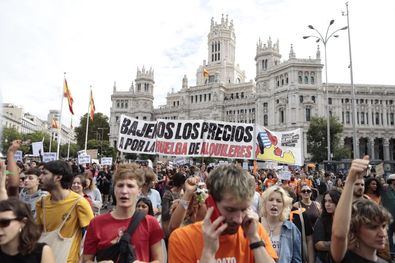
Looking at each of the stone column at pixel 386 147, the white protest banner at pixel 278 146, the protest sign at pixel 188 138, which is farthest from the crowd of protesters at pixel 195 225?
the stone column at pixel 386 147

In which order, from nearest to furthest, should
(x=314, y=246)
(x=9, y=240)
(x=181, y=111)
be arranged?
1. (x=9, y=240)
2. (x=314, y=246)
3. (x=181, y=111)

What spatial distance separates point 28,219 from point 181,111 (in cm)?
8780

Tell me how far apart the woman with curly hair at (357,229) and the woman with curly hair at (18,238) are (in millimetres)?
2251

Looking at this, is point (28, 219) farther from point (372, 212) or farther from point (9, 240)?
point (372, 212)

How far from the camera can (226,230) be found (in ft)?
6.56

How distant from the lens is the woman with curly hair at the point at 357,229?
265 cm

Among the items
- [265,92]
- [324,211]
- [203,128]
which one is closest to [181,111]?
[265,92]

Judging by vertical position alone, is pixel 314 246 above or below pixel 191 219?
below

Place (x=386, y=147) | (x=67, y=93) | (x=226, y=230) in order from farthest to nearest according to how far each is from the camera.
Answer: (x=386, y=147) → (x=67, y=93) → (x=226, y=230)

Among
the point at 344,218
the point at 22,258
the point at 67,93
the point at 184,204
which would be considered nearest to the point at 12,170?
the point at 22,258

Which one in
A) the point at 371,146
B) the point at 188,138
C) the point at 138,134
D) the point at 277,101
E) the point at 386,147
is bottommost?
the point at 188,138

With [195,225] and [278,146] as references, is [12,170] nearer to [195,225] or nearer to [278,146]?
[195,225]

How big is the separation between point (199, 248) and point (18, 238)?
4.70ft

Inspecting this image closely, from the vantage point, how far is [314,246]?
4.34 meters
